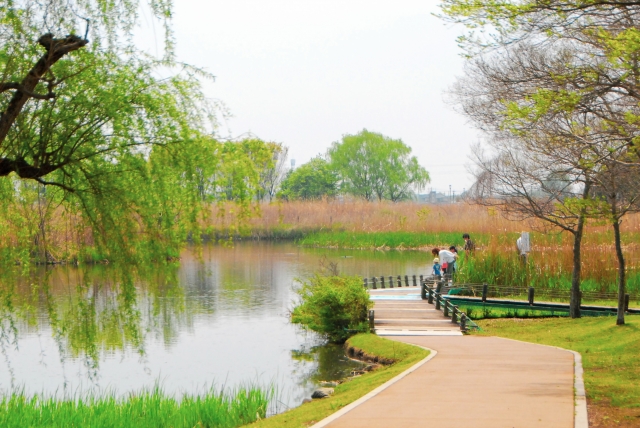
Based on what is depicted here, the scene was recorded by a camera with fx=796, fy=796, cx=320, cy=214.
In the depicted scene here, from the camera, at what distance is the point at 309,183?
4021 inches

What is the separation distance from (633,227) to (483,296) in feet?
52.6

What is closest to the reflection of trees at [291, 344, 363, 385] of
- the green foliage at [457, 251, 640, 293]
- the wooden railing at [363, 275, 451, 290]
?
the wooden railing at [363, 275, 451, 290]

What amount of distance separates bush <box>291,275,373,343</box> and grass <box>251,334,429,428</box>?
1244mm

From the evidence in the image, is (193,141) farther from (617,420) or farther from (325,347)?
(325,347)

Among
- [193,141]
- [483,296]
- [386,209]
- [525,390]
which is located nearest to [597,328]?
[483,296]

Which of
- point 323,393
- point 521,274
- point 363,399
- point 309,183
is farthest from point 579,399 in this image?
point 309,183

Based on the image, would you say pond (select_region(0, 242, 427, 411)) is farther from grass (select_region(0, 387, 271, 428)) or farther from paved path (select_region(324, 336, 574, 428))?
paved path (select_region(324, 336, 574, 428))

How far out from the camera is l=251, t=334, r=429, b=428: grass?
10.3 m

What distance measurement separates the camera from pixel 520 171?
22594 millimetres

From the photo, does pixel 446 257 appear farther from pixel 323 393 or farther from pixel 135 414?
pixel 135 414

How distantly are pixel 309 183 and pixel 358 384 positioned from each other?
3486 inches

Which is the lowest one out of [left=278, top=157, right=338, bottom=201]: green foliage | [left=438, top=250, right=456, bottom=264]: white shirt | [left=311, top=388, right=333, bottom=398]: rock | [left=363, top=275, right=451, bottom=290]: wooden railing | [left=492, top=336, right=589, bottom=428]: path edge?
[left=311, top=388, right=333, bottom=398]: rock

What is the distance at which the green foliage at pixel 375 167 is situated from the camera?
104688mm

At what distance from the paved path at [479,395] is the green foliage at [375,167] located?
90.3 m
